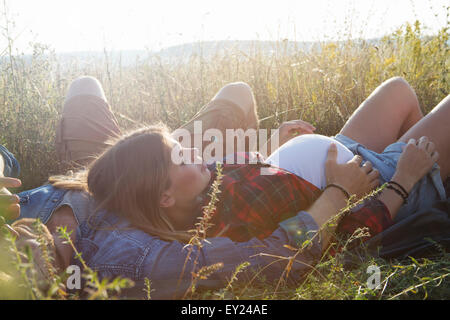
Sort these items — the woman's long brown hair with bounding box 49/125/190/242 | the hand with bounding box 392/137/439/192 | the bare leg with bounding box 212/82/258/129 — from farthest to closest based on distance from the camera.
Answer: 1. the bare leg with bounding box 212/82/258/129
2. the hand with bounding box 392/137/439/192
3. the woman's long brown hair with bounding box 49/125/190/242

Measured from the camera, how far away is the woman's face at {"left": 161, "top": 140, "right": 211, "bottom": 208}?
1.85m

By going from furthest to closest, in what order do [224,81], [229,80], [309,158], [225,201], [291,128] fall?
[229,80] → [224,81] → [291,128] → [309,158] → [225,201]

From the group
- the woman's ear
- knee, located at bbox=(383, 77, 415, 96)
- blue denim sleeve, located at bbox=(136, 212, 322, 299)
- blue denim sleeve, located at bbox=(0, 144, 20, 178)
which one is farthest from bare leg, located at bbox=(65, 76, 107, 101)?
knee, located at bbox=(383, 77, 415, 96)

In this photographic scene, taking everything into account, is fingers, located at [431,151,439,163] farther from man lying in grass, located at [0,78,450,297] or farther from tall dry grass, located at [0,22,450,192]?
tall dry grass, located at [0,22,450,192]

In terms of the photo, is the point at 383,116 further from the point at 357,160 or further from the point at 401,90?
the point at 357,160

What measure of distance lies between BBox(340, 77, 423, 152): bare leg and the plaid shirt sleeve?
2.33ft

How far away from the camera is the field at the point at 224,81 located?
3350 millimetres

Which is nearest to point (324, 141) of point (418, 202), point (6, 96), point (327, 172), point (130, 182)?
point (327, 172)

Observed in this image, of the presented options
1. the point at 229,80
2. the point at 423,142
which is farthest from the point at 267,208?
the point at 229,80

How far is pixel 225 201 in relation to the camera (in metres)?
1.90

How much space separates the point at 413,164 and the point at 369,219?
41 cm

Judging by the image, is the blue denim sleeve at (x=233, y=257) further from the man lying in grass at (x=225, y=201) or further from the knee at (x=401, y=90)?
the knee at (x=401, y=90)

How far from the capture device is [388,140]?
8.23 ft
